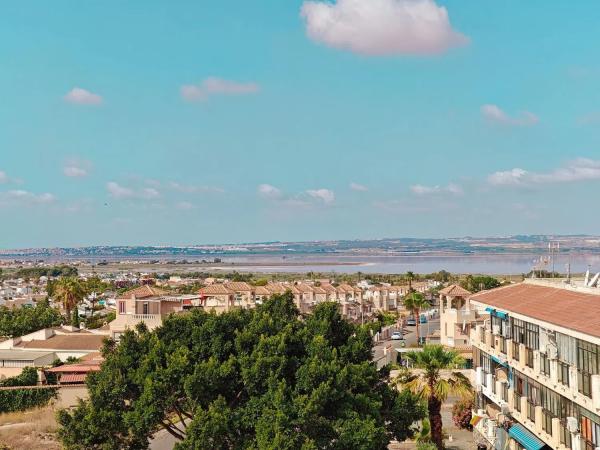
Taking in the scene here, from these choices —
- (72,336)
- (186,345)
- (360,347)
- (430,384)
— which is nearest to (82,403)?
(186,345)

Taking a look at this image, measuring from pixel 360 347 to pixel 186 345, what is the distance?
16.2 ft

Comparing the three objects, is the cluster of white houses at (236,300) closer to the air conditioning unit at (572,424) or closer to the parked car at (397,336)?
the parked car at (397,336)

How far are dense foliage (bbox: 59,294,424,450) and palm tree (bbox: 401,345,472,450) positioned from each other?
4.21 meters

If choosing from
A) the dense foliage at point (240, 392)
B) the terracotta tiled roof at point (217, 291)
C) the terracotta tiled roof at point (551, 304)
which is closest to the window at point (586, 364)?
the terracotta tiled roof at point (551, 304)

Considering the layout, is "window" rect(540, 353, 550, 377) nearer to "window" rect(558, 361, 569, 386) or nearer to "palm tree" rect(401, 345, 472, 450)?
"window" rect(558, 361, 569, 386)

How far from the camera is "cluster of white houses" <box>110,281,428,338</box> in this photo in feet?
149

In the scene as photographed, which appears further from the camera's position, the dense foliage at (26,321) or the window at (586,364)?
the dense foliage at (26,321)

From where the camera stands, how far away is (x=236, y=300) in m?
70.8

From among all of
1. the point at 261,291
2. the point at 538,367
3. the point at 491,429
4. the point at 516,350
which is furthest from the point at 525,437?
the point at 261,291

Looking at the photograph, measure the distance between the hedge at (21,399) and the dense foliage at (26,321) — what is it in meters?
20.3

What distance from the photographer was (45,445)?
30156 millimetres

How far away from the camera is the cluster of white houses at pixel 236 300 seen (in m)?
45.5

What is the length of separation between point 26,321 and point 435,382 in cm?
4212

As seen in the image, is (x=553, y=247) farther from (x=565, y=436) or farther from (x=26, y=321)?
(x=26, y=321)
